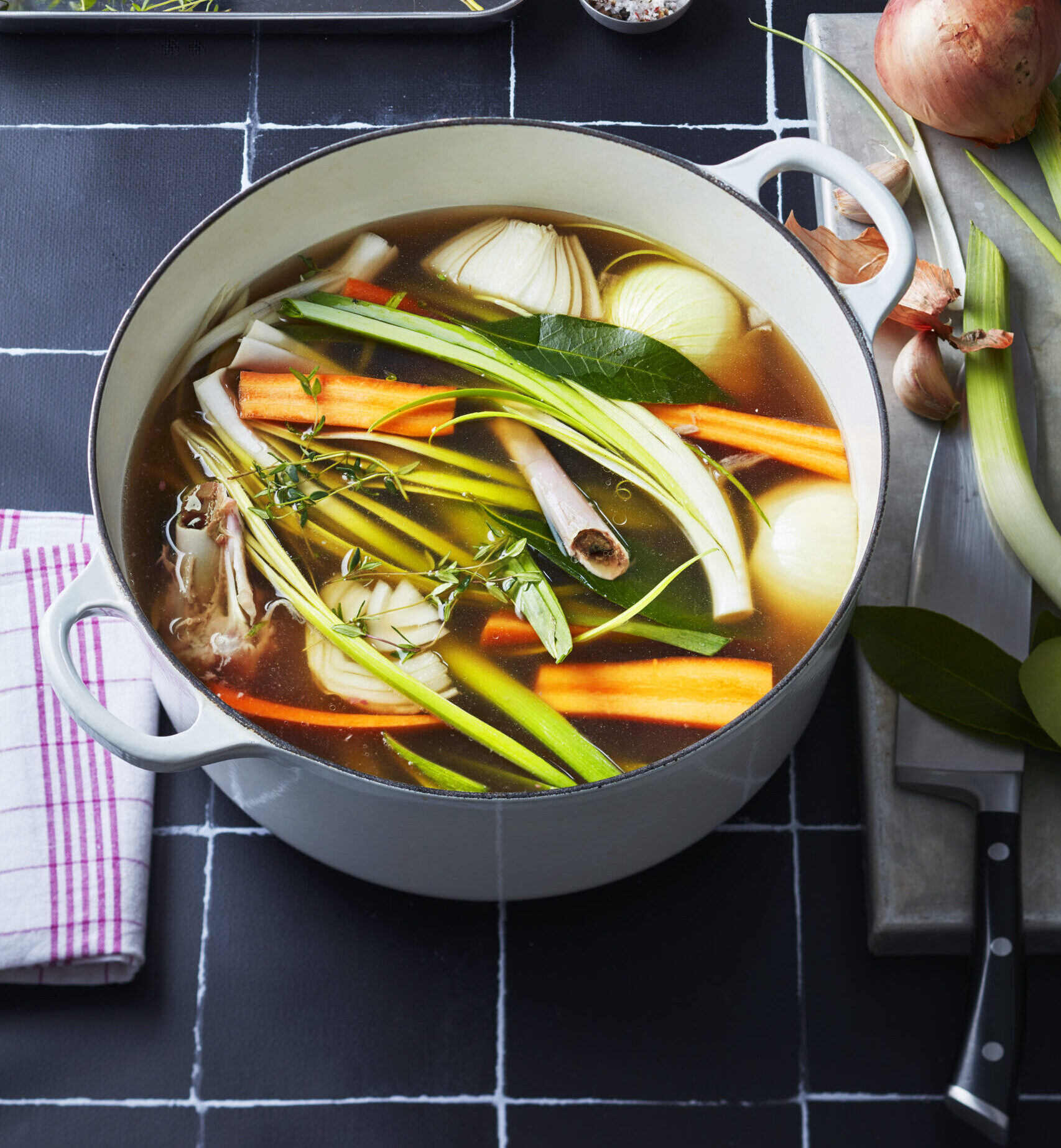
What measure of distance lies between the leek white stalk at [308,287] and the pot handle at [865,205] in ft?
1.00

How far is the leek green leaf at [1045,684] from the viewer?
826mm

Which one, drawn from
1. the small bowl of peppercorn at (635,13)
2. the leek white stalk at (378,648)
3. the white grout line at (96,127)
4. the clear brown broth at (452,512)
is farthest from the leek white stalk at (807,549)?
the white grout line at (96,127)

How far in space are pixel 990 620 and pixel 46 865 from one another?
0.75 metres

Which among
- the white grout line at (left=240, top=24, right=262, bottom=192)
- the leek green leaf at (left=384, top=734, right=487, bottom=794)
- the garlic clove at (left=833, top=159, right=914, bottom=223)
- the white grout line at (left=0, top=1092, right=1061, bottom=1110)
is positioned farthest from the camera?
the white grout line at (left=240, top=24, right=262, bottom=192)

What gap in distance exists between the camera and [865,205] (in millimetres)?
809

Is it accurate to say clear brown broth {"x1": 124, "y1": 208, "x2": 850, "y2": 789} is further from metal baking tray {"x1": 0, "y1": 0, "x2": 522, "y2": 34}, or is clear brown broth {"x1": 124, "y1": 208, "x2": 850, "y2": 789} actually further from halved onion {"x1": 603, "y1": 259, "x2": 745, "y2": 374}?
metal baking tray {"x1": 0, "y1": 0, "x2": 522, "y2": 34}

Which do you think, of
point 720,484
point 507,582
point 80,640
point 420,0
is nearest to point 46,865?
point 80,640

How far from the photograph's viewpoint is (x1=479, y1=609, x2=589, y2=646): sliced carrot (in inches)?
32.3

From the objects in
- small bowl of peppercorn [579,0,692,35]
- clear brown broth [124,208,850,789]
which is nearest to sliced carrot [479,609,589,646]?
clear brown broth [124,208,850,789]

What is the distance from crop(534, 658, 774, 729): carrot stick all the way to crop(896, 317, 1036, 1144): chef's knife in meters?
0.17

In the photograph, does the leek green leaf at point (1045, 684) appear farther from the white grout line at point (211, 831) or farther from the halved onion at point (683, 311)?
the white grout line at point (211, 831)

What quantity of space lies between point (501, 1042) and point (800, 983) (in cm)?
24

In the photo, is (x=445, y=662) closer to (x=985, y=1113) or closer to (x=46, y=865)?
(x=46, y=865)

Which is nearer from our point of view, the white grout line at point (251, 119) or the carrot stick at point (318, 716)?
the carrot stick at point (318, 716)
